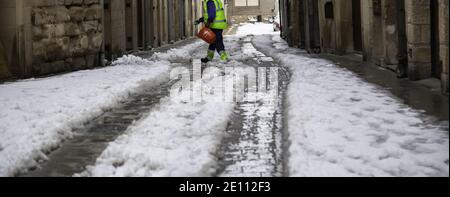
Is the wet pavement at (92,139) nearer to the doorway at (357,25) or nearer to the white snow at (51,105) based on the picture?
the white snow at (51,105)

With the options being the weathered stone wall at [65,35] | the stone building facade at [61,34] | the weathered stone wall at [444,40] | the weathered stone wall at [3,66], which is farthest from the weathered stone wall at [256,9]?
the weathered stone wall at [444,40]

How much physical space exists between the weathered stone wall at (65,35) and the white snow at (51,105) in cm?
74

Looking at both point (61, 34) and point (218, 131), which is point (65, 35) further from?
point (218, 131)

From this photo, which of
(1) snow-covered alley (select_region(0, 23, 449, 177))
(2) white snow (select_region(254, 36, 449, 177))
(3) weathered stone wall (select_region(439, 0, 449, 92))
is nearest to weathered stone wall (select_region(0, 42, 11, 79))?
(1) snow-covered alley (select_region(0, 23, 449, 177))

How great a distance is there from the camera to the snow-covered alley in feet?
14.1

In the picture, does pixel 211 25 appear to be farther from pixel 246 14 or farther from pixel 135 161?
pixel 246 14

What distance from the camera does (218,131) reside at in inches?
219

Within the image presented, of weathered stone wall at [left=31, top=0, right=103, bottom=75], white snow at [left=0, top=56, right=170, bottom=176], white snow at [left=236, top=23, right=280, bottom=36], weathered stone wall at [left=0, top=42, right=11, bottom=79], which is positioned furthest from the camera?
white snow at [left=236, top=23, right=280, bottom=36]

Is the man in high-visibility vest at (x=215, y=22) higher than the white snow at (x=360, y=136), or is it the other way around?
the man in high-visibility vest at (x=215, y=22)

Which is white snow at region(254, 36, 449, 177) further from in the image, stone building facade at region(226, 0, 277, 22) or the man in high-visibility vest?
stone building facade at region(226, 0, 277, 22)

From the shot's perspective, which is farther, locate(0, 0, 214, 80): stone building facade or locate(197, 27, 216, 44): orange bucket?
locate(197, 27, 216, 44): orange bucket

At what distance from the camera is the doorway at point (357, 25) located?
13453 mm

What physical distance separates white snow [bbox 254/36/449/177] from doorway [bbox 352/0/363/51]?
5851 millimetres
